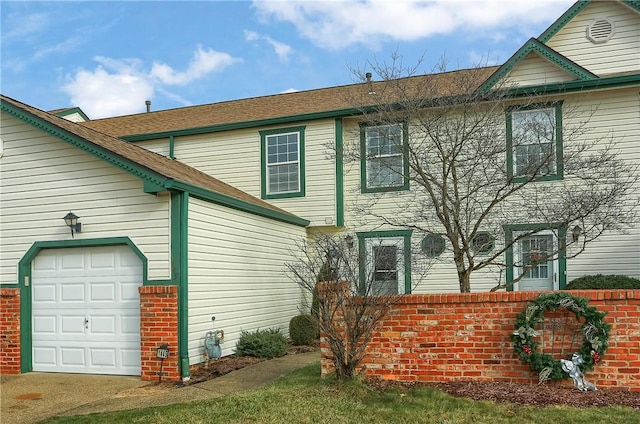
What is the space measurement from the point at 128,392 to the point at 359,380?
3488 millimetres

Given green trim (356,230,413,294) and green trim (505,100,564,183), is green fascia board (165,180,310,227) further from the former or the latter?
green trim (505,100,564,183)

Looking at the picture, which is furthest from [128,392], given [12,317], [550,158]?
[550,158]

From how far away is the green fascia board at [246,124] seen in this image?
1419 cm

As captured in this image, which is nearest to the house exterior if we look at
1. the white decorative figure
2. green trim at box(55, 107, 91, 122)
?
green trim at box(55, 107, 91, 122)

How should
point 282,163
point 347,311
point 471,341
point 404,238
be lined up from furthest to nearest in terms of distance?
point 282,163, point 404,238, point 347,311, point 471,341

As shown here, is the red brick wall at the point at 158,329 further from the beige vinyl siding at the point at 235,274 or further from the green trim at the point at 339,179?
the green trim at the point at 339,179

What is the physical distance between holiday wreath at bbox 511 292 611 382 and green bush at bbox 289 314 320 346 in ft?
20.0

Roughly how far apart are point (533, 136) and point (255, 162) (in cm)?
696

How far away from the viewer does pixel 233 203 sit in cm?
1111

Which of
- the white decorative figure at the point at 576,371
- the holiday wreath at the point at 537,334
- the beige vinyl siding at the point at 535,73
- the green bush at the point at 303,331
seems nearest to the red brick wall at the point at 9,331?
the green bush at the point at 303,331

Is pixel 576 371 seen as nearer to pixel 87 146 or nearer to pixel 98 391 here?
pixel 98 391

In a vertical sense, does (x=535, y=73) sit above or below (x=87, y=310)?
above

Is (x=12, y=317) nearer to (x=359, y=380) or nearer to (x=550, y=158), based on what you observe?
(x=359, y=380)

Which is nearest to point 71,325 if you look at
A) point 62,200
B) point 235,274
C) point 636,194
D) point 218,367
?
point 62,200
